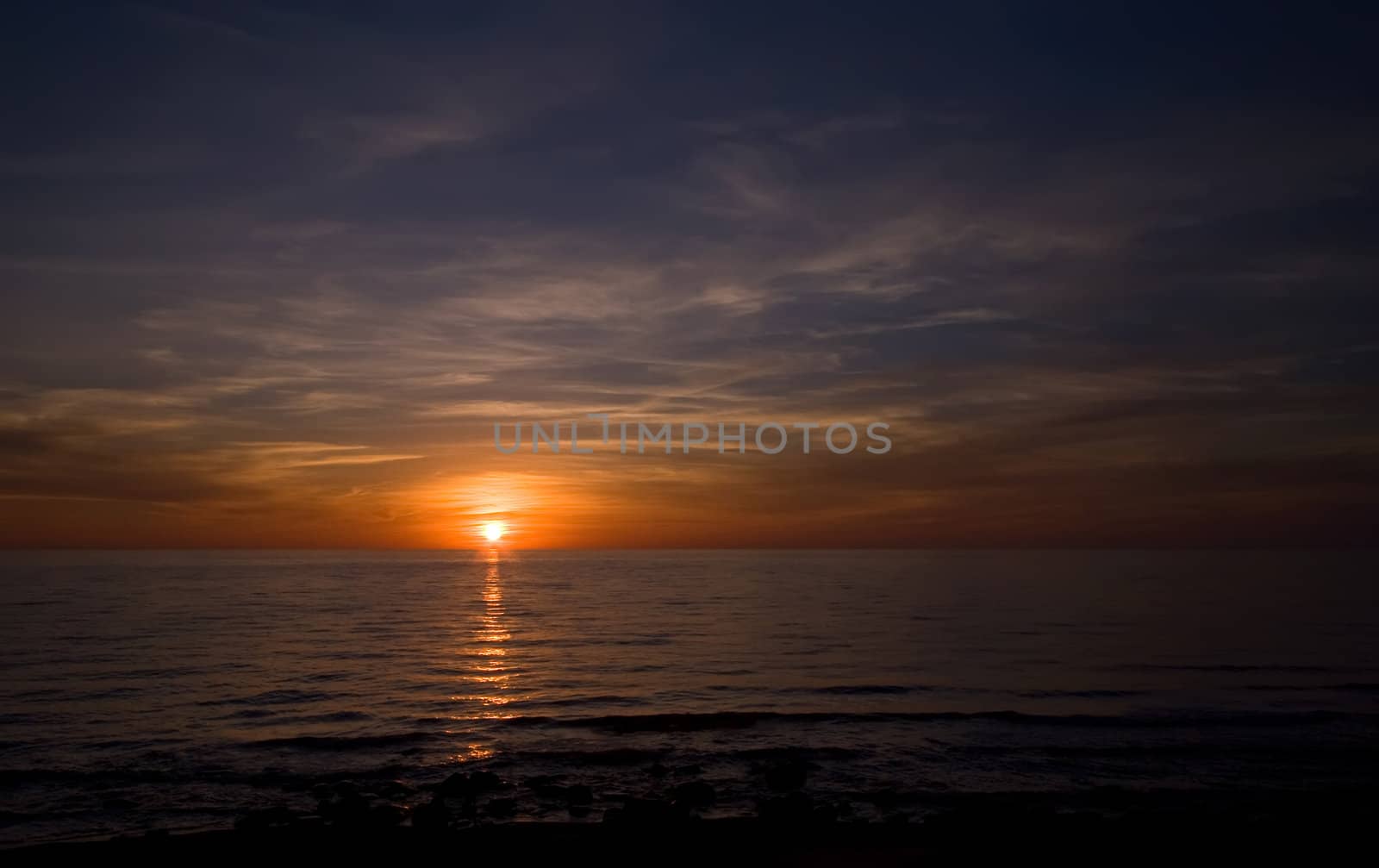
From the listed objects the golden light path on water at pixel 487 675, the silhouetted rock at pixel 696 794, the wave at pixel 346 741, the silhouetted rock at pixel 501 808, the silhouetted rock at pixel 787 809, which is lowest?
the golden light path on water at pixel 487 675

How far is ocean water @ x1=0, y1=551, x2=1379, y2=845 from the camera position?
2078 cm

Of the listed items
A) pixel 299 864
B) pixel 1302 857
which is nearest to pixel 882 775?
pixel 1302 857

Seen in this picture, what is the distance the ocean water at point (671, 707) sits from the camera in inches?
818

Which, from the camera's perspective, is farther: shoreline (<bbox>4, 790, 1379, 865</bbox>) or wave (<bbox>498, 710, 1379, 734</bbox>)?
wave (<bbox>498, 710, 1379, 734</bbox>)

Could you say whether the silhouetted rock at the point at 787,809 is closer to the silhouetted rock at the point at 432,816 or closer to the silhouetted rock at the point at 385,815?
the silhouetted rock at the point at 432,816

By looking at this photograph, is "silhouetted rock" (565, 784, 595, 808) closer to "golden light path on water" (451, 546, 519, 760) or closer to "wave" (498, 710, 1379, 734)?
"golden light path on water" (451, 546, 519, 760)

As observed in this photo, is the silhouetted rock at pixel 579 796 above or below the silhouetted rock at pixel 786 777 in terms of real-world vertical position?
above

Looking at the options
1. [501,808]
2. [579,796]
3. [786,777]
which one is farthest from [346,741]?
[786,777]


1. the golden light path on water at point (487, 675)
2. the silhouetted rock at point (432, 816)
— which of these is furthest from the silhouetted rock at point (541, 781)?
the golden light path on water at point (487, 675)

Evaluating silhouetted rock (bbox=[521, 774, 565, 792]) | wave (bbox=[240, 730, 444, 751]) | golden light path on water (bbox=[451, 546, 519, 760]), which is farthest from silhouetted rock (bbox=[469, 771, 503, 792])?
wave (bbox=[240, 730, 444, 751])

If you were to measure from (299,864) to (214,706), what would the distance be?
1842 cm

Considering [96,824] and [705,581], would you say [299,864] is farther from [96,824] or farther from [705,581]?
[705,581]

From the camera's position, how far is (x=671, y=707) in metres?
29.9

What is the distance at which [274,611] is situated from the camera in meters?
69.4
